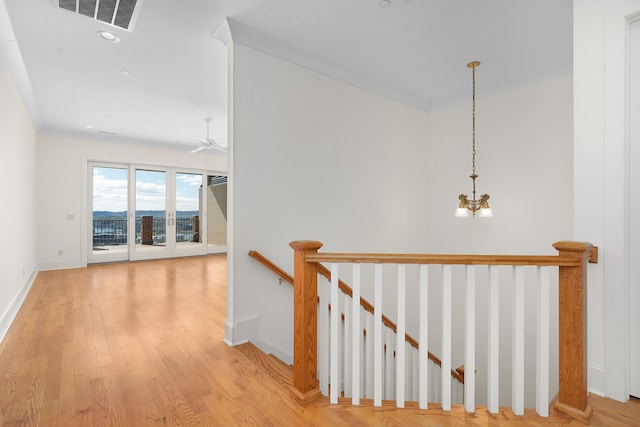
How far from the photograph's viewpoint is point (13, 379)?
2.19m

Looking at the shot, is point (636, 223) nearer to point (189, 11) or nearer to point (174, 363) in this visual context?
point (174, 363)

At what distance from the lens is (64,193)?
21.0 ft

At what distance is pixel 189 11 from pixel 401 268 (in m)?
2.62

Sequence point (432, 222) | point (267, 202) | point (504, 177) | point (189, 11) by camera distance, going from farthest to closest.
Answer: point (432, 222) < point (504, 177) < point (267, 202) < point (189, 11)

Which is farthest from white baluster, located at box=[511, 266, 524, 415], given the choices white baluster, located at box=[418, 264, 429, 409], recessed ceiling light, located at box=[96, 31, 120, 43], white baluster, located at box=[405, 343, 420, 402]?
recessed ceiling light, located at box=[96, 31, 120, 43]

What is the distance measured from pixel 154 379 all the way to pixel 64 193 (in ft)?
19.5

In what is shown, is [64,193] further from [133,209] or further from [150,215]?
[150,215]

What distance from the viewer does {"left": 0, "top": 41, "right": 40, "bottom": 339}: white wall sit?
3.12 meters

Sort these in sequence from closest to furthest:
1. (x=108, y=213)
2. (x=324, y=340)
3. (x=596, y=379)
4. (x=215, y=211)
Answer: (x=596, y=379), (x=324, y=340), (x=108, y=213), (x=215, y=211)

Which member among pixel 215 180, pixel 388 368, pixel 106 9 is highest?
pixel 106 9

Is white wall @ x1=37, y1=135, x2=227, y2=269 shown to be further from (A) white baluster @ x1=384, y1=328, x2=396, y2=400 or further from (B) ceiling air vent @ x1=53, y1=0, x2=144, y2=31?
(A) white baluster @ x1=384, y1=328, x2=396, y2=400

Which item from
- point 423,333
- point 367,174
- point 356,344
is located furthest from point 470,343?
point 367,174

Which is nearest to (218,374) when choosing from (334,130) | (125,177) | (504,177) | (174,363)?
(174,363)

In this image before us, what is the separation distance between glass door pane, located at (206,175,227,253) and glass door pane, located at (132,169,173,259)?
102cm
